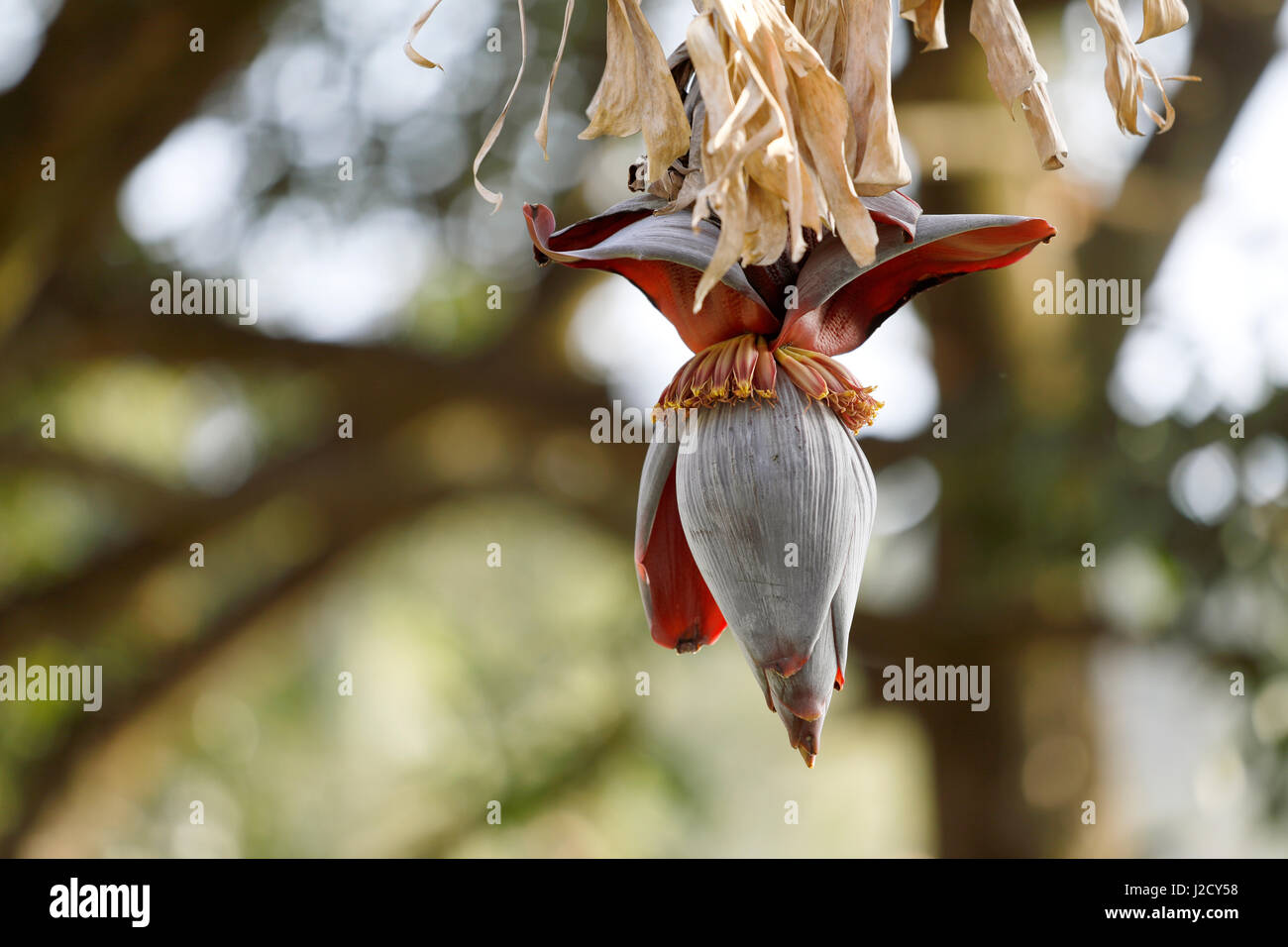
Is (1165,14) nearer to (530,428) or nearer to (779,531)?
(779,531)

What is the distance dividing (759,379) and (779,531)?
0.05 m

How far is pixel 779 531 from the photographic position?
289mm

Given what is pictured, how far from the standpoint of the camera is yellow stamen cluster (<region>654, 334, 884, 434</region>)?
0.31m

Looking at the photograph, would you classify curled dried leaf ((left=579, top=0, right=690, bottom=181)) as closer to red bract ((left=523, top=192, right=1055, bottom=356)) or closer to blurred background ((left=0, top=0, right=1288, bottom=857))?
red bract ((left=523, top=192, right=1055, bottom=356))

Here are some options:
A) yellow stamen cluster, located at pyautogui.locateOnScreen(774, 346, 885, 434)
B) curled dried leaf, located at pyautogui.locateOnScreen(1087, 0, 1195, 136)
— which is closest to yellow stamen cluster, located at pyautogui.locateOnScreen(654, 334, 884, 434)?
yellow stamen cluster, located at pyautogui.locateOnScreen(774, 346, 885, 434)

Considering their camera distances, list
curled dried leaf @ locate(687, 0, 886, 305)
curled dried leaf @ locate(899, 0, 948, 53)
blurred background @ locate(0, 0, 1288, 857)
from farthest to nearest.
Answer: blurred background @ locate(0, 0, 1288, 857) → curled dried leaf @ locate(899, 0, 948, 53) → curled dried leaf @ locate(687, 0, 886, 305)

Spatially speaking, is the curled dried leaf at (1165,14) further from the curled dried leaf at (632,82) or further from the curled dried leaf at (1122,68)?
the curled dried leaf at (632,82)

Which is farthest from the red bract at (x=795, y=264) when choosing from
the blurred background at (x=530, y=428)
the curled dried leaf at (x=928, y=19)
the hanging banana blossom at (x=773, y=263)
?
the blurred background at (x=530, y=428)

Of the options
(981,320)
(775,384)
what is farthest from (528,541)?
(775,384)

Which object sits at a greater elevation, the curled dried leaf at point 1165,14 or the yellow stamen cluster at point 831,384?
the curled dried leaf at point 1165,14

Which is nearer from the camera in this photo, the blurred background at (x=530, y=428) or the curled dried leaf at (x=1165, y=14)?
the curled dried leaf at (x=1165, y=14)

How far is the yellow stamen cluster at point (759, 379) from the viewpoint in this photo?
310 millimetres

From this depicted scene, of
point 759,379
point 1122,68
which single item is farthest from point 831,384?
point 1122,68
